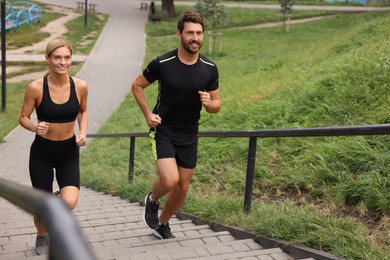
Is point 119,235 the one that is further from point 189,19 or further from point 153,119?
point 189,19

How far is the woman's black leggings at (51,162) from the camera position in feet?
12.9

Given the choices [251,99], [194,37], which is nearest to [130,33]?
[251,99]

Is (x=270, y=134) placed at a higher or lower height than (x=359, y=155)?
higher

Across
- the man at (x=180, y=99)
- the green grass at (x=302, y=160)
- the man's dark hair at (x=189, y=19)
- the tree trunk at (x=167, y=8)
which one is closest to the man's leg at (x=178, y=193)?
the man at (x=180, y=99)

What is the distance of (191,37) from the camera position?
3969 millimetres

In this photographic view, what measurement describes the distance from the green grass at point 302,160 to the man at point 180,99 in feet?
2.41

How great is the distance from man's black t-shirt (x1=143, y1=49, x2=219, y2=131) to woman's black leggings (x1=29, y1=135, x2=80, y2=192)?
73 cm

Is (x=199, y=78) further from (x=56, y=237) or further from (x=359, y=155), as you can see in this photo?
(x=56, y=237)

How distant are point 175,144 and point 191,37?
796mm

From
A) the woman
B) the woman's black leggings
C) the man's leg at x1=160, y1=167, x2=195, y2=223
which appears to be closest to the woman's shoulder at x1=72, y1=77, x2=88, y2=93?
the woman

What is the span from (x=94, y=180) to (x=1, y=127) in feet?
21.0

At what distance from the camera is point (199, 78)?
4.02 metres

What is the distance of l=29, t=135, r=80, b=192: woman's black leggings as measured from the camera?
394 cm

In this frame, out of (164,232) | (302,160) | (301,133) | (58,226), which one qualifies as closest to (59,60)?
(164,232)
